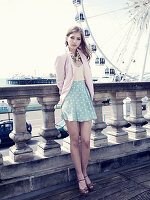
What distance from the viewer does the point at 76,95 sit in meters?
3.00

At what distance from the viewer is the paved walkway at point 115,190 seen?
9.27 feet

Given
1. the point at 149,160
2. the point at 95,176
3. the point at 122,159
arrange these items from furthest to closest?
the point at 149,160, the point at 122,159, the point at 95,176

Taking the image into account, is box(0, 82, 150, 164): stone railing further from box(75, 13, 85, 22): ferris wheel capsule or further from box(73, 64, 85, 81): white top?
box(75, 13, 85, 22): ferris wheel capsule

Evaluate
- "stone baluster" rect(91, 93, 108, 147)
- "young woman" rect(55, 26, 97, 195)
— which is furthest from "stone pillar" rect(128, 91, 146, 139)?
"young woman" rect(55, 26, 97, 195)

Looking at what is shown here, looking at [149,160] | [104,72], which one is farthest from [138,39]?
[149,160]

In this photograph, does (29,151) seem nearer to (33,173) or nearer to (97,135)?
(33,173)

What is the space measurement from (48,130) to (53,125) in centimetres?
10

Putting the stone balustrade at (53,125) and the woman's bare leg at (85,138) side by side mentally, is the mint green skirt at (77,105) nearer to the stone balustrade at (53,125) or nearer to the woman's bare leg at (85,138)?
the woman's bare leg at (85,138)

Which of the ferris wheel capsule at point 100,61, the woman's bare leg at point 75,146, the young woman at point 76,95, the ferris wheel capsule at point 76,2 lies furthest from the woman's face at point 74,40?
the ferris wheel capsule at point 100,61

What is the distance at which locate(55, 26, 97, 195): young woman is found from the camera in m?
2.98

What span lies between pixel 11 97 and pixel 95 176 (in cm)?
167

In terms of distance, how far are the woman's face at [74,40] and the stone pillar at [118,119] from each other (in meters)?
1.07

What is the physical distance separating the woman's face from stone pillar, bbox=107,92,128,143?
1.07 meters

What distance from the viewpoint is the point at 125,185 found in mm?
3102
